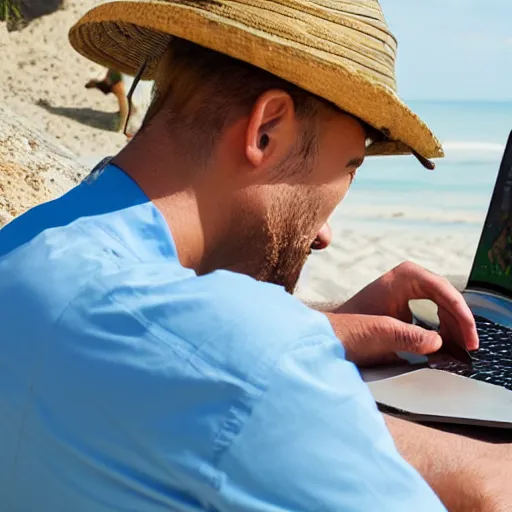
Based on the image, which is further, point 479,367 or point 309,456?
point 479,367

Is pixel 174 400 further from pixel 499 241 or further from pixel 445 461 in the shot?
pixel 499 241

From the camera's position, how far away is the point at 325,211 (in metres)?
1.55

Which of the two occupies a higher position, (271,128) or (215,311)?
(271,128)

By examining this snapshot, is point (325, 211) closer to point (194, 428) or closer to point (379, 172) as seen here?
point (194, 428)

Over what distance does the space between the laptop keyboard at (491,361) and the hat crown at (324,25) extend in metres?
0.53

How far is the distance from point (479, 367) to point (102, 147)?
12.0 metres

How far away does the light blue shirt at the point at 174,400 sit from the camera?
3.05 feet

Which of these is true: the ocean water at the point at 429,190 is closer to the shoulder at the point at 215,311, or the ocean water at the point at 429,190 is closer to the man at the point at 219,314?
the man at the point at 219,314

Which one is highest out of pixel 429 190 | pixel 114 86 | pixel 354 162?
pixel 354 162

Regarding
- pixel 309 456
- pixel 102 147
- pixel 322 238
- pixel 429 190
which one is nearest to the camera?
pixel 309 456

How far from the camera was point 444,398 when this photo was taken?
1.39m

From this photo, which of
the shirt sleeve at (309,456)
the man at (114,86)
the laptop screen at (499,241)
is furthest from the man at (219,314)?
the man at (114,86)

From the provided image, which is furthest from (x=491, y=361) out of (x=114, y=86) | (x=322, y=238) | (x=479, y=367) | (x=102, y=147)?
(x=114, y=86)

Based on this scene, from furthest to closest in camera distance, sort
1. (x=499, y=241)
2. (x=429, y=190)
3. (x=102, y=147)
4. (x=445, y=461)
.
Answer: (x=429, y=190) < (x=102, y=147) < (x=499, y=241) < (x=445, y=461)
